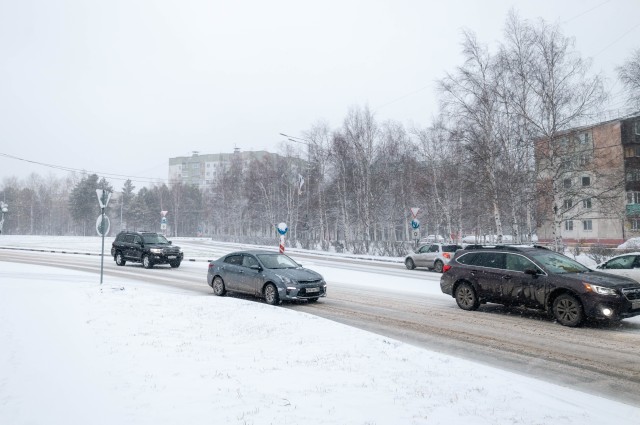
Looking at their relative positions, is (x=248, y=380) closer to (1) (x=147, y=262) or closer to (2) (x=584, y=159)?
(1) (x=147, y=262)

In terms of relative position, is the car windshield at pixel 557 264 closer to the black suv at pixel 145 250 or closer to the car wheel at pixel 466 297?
the car wheel at pixel 466 297

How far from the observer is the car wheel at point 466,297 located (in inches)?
471

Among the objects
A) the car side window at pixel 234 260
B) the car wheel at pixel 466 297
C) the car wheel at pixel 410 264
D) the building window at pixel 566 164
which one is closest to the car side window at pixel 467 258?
the car wheel at pixel 466 297

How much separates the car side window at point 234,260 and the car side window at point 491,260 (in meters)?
6.78

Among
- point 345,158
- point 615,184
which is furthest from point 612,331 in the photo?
point 345,158

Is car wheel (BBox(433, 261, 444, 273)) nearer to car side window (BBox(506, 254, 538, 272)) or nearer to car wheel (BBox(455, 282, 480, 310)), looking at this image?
car wheel (BBox(455, 282, 480, 310))

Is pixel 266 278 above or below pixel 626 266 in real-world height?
below

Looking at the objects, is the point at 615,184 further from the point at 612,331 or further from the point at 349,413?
the point at 349,413

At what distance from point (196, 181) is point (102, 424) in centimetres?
14943

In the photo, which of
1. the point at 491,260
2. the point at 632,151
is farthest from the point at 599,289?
the point at 632,151

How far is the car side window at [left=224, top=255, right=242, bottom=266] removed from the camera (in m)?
14.1

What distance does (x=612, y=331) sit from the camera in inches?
365

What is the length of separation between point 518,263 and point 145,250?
18.8m

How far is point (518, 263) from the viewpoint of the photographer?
11.2 meters
